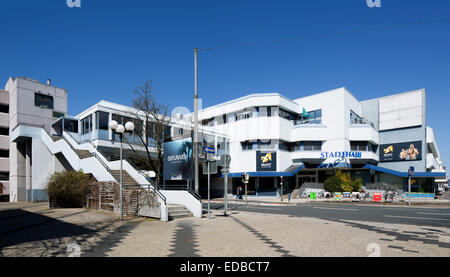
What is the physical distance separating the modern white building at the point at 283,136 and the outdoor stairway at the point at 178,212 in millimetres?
15636

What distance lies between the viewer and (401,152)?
39594mm

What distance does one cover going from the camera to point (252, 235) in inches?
353

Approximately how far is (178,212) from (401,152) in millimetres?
37954

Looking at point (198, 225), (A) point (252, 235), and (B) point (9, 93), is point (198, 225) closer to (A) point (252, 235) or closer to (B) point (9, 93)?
(A) point (252, 235)

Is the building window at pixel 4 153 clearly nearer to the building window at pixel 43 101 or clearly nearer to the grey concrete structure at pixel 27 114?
the grey concrete structure at pixel 27 114

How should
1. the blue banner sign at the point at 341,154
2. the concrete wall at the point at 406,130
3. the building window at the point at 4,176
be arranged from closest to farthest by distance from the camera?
the building window at the point at 4,176 → the blue banner sign at the point at 341,154 → the concrete wall at the point at 406,130

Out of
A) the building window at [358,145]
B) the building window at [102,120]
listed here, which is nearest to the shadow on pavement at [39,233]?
the building window at [102,120]

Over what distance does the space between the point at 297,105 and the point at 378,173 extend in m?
15.0

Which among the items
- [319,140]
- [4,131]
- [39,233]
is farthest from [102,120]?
[319,140]

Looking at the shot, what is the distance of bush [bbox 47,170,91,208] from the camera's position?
1719 centimetres

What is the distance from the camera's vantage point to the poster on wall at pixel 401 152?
125ft

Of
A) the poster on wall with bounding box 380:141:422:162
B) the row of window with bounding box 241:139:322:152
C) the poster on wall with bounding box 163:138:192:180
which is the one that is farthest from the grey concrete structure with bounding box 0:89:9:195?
the poster on wall with bounding box 380:141:422:162

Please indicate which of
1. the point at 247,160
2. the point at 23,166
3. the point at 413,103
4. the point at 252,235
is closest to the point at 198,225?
the point at 252,235
